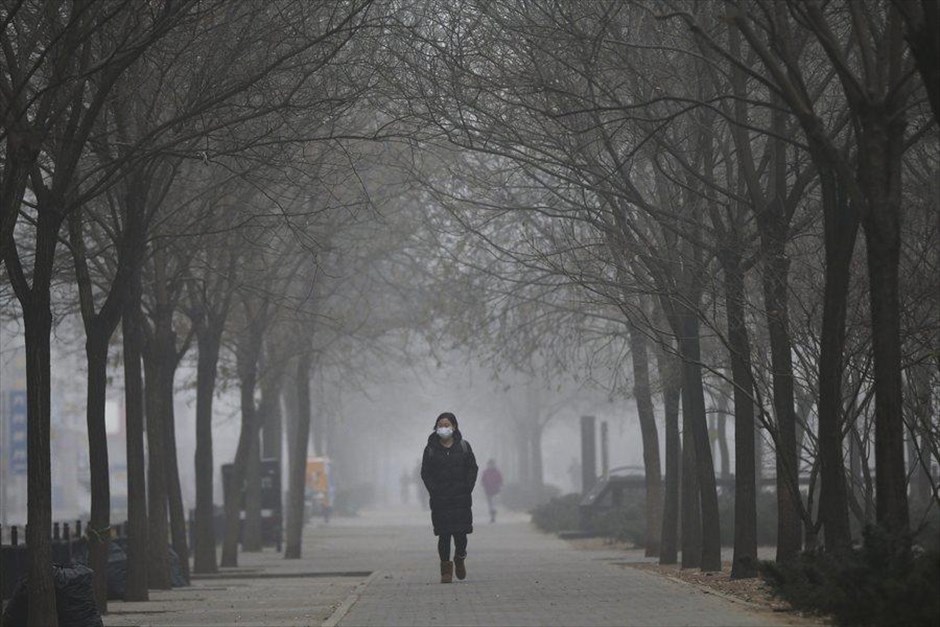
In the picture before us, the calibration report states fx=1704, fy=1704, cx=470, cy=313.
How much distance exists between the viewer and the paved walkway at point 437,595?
13984 mm

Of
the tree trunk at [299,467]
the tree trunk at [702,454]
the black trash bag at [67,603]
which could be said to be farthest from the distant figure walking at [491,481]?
the black trash bag at [67,603]

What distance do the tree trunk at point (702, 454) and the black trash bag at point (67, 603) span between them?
7477mm

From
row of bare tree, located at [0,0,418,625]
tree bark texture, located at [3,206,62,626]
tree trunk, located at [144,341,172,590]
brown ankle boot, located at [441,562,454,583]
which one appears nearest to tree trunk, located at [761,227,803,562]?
row of bare tree, located at [0,0,418,625]

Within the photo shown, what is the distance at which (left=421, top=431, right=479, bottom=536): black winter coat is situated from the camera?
19812 mm

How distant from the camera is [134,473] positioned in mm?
19953

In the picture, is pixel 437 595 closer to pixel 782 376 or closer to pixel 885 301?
pixel 782 376

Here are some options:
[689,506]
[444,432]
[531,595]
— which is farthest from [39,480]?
[689,506]

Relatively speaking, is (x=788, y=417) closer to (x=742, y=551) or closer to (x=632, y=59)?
(x=742, y=551)

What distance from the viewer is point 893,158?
503 inches

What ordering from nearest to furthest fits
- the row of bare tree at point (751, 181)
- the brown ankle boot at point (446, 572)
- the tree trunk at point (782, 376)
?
the row of bare tree at point (751, 181) < the tree trunk at point (782, 376) < the brown ankle boot at point (446, 572)

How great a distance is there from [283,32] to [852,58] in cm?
598

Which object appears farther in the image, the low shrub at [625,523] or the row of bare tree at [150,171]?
the low shrub at [625,523]

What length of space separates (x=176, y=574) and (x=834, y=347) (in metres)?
11.9

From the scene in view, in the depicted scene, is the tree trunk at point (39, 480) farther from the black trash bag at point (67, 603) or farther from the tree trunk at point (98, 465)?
the tree trunk at point (98, 465)
